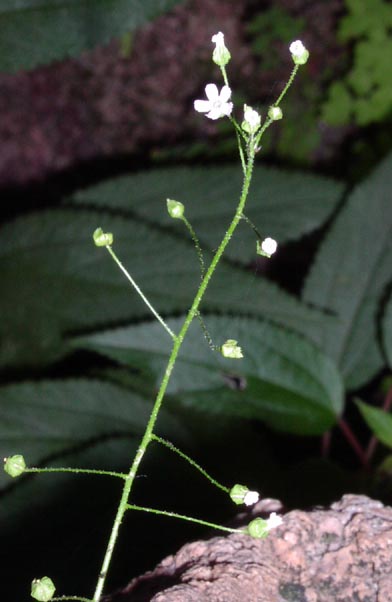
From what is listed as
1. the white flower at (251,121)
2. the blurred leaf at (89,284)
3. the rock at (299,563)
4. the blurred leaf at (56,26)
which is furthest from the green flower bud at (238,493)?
the blurred leaf at (56,26)

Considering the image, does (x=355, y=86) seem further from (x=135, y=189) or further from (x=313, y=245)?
(x=135, y=189)

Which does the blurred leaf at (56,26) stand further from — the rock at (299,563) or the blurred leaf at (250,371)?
the rock at (299,563)

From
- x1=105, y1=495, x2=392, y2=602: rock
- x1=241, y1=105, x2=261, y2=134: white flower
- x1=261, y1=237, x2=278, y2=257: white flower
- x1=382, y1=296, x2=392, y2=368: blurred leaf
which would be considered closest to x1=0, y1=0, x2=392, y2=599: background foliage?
x1=382, y1=296, x2=392, y2=368: blurred leaf

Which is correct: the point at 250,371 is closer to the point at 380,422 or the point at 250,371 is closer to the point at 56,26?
the point at 380,422

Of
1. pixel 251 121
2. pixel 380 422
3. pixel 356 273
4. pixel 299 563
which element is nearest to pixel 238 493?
pixel 299 563

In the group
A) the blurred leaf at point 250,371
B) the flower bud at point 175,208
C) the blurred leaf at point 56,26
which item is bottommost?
the flower bud at point 175,208
